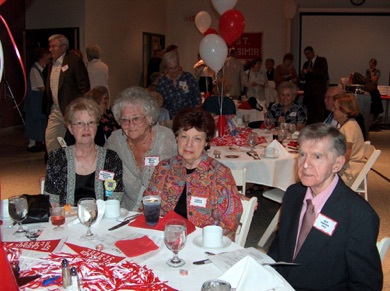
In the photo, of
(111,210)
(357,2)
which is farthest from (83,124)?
(357,2)

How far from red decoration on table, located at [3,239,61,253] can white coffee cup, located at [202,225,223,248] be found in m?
0.65

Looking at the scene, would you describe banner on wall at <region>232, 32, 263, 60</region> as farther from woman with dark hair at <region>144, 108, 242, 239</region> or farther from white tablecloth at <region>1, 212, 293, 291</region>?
white tablecloth at <region>1, 212, 293, 291</region>

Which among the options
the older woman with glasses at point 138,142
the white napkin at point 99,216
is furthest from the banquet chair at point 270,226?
the white napkin at point 99,216

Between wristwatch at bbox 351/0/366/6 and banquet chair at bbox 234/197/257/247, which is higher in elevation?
wristwatch at bbox 351/0/366/6

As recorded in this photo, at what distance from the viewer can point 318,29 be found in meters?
13.3

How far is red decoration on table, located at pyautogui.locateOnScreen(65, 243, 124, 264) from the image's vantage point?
73.8 inches

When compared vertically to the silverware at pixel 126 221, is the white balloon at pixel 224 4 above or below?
above

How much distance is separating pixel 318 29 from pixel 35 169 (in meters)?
9.32

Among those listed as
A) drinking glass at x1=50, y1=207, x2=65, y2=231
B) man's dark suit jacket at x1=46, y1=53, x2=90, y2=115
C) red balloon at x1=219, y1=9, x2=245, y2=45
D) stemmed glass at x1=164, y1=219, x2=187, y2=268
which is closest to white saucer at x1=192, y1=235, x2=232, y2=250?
stemmed glass at x1=164, y1=219, x2=187, y2=268

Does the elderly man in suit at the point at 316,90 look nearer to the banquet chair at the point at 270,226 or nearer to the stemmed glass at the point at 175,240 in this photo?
the banquet chair at the point at 270,226

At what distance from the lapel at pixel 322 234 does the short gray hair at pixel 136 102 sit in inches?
63.2

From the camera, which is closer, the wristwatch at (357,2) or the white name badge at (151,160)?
the white name badge at (151,160)

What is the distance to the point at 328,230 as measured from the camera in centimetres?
193

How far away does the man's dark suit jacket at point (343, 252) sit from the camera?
186 cm
